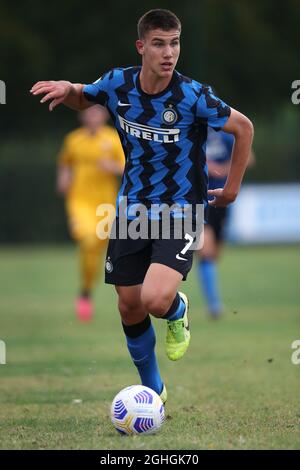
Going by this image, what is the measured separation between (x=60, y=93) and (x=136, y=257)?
1002 millimetres

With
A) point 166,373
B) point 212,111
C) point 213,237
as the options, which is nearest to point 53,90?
point 212,111

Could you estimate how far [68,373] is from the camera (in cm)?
798

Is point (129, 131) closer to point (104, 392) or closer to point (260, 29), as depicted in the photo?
point (104, 392)

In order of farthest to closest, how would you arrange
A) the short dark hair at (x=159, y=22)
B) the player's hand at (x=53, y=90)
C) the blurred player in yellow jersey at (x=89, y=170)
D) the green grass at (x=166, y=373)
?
the blurred player in yellow jersey at (x=89, y=170) < the player's hand at (x=53, y=90) < the short dark hair at (x=159, y=22) < the green grass at (x=166, y=373)

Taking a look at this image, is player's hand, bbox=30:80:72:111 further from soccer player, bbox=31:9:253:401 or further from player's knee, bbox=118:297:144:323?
player's knee, bbox=118:297:144:323

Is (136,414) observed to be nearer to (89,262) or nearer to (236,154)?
(236,154)

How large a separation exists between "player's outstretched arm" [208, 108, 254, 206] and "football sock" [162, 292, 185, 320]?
0.60m

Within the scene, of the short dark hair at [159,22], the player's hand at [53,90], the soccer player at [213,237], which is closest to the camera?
the short dark hair at [159,22]

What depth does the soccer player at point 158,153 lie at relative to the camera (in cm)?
571

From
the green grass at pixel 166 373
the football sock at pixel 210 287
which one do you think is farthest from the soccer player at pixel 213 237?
the green grass at pixel 166 373

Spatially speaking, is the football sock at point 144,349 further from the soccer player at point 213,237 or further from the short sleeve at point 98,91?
the soccer player at point 213,237

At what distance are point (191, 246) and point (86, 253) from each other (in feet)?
19.7
